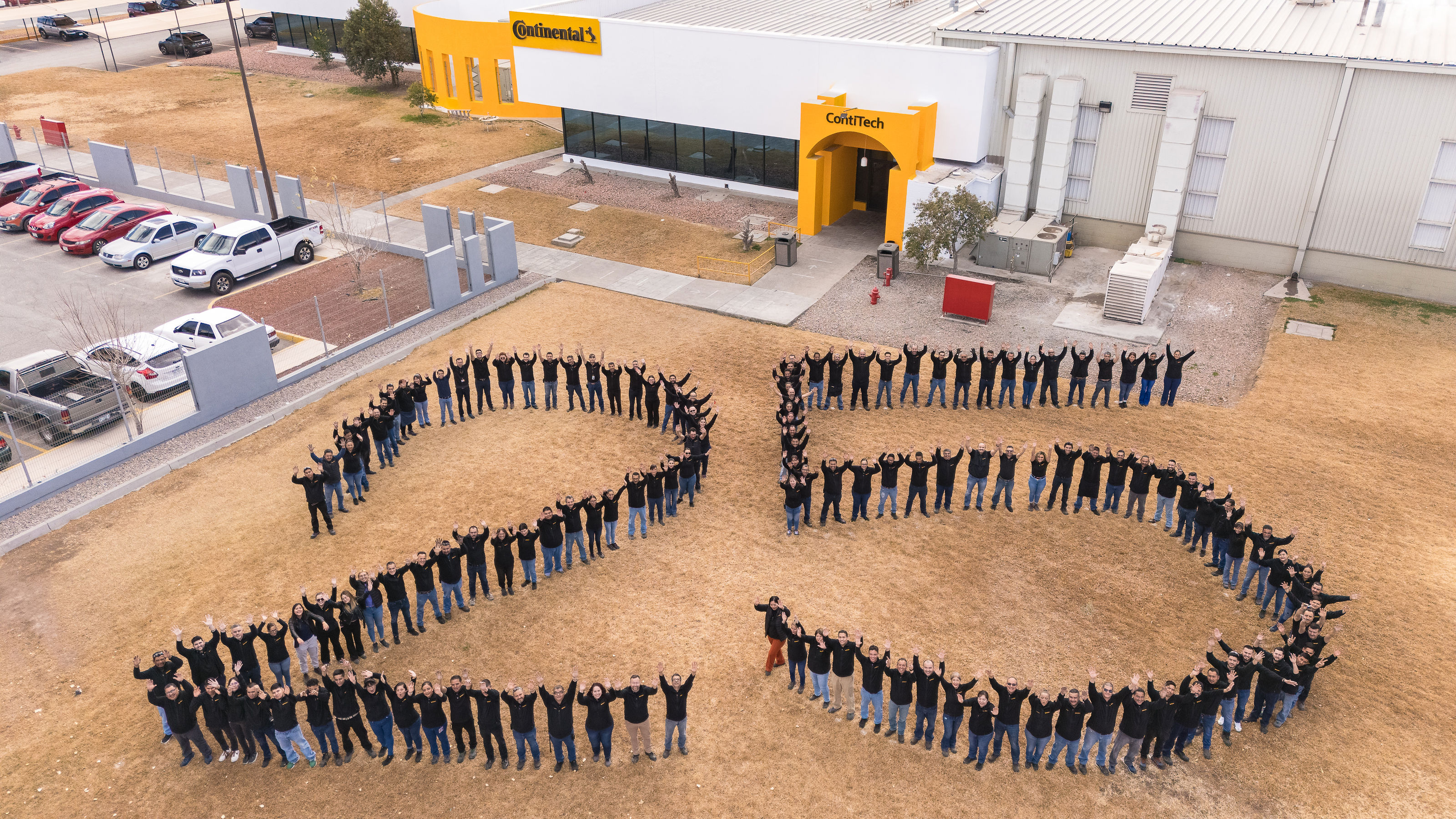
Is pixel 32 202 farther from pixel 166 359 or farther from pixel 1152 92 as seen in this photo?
pixel 1152 92

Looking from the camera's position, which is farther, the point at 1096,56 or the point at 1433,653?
the point at 1096,56

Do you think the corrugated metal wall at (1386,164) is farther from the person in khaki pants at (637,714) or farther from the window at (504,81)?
the window at (504,81)

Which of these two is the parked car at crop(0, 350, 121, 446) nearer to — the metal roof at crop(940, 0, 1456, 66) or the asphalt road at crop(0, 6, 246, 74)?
the metal roof at crop(940, 0, 1456, 66)

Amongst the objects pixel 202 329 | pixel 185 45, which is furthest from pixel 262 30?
pixel 202 329

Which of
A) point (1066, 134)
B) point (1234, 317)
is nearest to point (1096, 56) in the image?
point (1066, 134)

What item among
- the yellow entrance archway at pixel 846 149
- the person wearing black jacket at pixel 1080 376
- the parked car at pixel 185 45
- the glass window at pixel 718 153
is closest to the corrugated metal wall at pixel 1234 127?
the yellow entrance archway at pixel 846 149

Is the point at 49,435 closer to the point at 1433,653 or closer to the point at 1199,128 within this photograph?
the point at 1433,653
